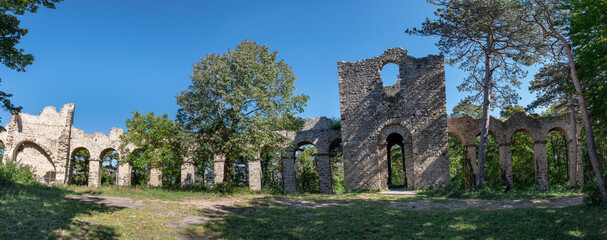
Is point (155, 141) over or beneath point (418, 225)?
over

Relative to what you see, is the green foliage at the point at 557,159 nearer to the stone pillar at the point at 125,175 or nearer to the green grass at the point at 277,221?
the green grass at the point at 277,221

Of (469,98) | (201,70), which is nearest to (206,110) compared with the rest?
(201,70)

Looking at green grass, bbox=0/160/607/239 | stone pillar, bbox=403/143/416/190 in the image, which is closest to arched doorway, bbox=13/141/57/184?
green grass, bbox=0/160/607/239

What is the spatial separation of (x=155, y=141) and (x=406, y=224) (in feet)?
42.1

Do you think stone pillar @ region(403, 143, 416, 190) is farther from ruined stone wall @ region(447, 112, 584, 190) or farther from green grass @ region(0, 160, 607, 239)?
green grass @ region(0, 160, 607, 239)

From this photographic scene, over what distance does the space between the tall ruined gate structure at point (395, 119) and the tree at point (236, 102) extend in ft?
11.6

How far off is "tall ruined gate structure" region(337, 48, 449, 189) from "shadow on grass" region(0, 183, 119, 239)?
38.0ft

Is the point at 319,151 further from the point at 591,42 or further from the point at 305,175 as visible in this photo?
the point at 591,42

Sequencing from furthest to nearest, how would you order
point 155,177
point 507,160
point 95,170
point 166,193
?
point 95,170 < point 155,177 < point 507,160 < point 166,193

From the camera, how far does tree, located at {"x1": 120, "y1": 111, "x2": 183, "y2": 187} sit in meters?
17.3

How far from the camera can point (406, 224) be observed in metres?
10.3

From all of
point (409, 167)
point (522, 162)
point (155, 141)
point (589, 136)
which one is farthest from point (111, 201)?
point (522, 162)

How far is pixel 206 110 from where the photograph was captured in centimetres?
1680

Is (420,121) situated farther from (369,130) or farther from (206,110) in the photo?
(206,110)
